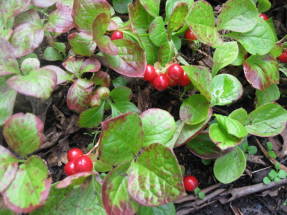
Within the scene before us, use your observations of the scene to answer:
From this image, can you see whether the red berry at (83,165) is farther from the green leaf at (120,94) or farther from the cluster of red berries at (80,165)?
the green leaf at (120,94)

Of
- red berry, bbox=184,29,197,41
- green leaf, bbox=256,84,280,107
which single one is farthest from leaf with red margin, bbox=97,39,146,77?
green leaf, bbox=256,84,280,107

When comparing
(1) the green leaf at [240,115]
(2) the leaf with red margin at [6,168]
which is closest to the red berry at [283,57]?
(1) the green leaf at [240,115]

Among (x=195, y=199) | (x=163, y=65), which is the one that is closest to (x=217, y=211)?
(x=195, y=199)

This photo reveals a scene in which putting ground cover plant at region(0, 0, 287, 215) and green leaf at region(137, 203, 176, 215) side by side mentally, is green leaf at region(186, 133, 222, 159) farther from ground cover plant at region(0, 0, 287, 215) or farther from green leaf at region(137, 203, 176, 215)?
green leaf at region(137, 203, 176, 215)

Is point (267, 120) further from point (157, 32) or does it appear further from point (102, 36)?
point (102, 36)

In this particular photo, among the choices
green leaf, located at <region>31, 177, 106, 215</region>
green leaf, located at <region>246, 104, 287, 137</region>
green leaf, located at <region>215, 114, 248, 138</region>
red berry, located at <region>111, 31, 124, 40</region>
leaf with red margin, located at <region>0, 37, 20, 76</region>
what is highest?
leaf with red margin, located at <region>0, 37, 20, 76</region>

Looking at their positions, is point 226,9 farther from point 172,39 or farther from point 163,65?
point 163,65
